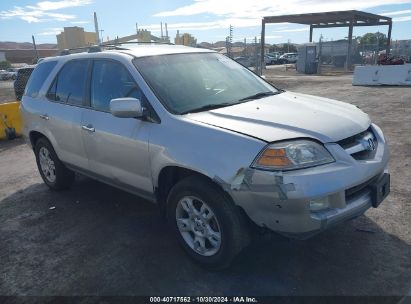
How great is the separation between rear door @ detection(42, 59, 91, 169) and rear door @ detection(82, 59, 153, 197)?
0.18 m

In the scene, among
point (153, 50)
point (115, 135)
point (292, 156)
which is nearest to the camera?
point (292, 156)

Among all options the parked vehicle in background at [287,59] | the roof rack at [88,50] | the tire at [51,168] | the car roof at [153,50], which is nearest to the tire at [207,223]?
the car roof at [153,50]

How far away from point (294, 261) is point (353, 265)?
486mm

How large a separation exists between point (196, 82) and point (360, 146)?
1655 millimetres

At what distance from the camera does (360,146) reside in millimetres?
3170

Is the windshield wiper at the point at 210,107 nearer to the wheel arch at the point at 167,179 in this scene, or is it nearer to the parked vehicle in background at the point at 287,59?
the wheel arch at the point at 167,179

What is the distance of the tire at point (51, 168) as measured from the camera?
207 inches

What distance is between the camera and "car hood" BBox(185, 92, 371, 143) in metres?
2.98

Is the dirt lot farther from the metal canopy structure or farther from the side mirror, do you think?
the metal canopy structure

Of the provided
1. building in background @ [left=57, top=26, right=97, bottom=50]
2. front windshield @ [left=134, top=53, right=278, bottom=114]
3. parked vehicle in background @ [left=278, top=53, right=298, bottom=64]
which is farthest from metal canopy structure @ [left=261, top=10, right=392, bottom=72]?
front windshield @ [left=134, top=53, right=278, bottom=114]

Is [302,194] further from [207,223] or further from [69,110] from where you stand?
[69,110]

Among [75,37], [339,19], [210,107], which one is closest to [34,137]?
[210,107]

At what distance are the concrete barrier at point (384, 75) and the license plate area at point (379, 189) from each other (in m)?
14.4

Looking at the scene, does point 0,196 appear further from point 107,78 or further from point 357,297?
point 357,297
